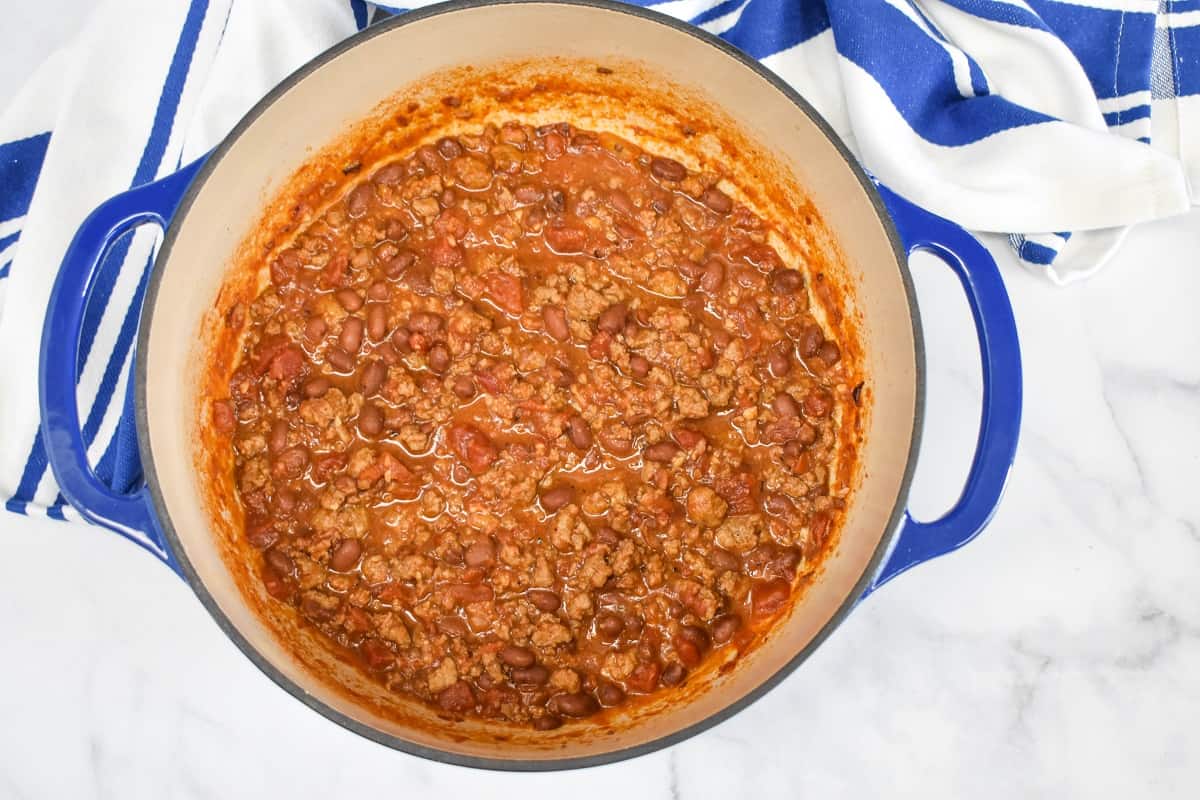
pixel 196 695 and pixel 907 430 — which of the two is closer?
pixel 907 430

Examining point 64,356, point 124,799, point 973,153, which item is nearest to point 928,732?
point 973,153

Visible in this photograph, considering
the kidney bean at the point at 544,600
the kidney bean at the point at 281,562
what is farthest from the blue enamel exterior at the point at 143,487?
the kidney bean at the point at 544,600

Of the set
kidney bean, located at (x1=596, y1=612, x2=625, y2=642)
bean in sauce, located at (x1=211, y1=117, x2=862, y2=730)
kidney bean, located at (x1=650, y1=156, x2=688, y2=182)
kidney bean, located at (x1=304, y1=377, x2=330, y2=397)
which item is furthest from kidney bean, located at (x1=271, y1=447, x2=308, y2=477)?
kidney bean, located at (x1=650, y1=156, x2=688, y2=182)

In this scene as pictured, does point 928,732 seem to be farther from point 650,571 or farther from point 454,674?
point 454,674

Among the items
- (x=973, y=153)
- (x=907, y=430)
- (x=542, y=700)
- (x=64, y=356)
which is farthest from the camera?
(x=973, y=153)

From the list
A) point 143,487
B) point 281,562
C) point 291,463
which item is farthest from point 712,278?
point 143,487

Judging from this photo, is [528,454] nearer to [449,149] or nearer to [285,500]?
[285,500]

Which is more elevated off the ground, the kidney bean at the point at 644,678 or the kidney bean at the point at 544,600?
the kidney bean at the point at 544,600

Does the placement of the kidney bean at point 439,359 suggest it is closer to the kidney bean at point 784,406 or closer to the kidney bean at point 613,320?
the kidney bean at point 613,320
